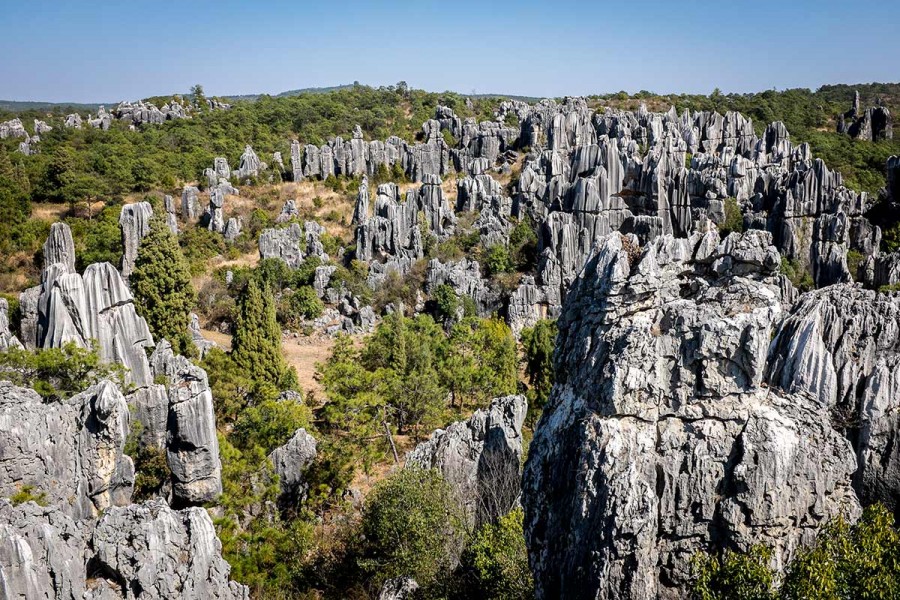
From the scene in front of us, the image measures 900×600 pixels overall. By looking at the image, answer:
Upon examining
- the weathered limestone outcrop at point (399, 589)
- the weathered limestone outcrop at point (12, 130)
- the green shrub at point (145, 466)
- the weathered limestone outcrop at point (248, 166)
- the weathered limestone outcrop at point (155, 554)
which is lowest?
the weathered limestone outcrop at point (399, 589)

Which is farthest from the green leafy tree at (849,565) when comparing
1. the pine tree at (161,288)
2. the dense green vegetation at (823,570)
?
the pine tree at (161,288)

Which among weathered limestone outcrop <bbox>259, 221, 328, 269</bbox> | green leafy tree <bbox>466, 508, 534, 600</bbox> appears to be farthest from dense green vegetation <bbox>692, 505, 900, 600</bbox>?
weathered limestone outcrop <bbox>259, 221, 328, 269</bbox>

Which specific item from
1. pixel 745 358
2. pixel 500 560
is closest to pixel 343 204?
pixel 500 560

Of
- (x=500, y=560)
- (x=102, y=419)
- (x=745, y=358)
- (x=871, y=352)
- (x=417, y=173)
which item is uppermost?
(x=417, y=173)

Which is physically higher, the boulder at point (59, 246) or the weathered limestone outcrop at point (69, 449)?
the boulder at point (59, 246)

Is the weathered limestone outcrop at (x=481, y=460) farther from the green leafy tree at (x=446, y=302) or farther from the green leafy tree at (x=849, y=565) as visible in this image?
the green leafy tree at (x=446, y=302)

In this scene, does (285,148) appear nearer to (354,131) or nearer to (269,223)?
(354,131)
